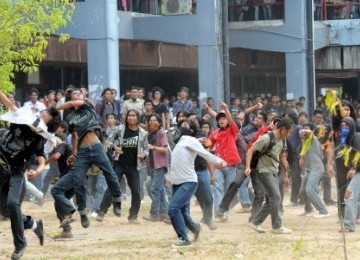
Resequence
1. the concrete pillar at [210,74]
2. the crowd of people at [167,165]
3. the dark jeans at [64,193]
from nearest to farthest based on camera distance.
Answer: the crowd of people at [167,165] < the dark jeans at [64,193] < the concrete pillar at [210,74]

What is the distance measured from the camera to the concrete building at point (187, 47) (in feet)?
85.0

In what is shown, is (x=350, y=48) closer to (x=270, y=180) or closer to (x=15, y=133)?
(x=270, y=180)

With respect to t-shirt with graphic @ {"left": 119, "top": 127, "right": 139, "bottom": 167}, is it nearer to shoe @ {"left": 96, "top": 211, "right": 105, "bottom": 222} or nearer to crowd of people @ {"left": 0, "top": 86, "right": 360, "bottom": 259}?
crowd of people @ {"left": 0, "top": 86, "right": 360, "bottom": 259}

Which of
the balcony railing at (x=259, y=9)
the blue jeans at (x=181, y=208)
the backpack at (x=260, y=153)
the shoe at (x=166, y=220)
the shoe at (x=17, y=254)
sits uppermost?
the balcony railing at (x=259, y=9)

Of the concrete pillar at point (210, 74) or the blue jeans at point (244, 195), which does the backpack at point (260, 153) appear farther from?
the concrete pillar at point (210, 74)

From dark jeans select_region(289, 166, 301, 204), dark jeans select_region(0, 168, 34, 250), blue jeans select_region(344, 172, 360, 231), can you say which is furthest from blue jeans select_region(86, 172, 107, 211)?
dark jeans select_region(0, 168, 34, 250)

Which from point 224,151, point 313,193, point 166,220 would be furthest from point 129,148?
point 313,193

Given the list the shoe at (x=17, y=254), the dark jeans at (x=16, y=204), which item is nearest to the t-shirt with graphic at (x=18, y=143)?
the dark jeans at (x=16, y=204)

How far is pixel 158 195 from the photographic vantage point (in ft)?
55.1

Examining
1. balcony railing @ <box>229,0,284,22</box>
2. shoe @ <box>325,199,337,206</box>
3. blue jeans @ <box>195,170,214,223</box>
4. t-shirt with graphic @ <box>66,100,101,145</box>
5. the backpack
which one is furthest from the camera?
balcony railing @ <box>229,0,284,22</box>

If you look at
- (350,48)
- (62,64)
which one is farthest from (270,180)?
(350,48)

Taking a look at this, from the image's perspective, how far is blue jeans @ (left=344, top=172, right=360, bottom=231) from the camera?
1520 centimetres

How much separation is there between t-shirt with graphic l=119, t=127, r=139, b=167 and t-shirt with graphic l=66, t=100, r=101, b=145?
2008 millimetres

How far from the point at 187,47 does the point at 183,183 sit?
64.7 feet
